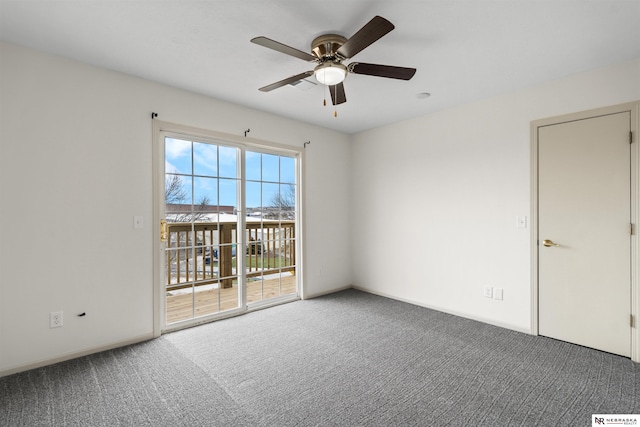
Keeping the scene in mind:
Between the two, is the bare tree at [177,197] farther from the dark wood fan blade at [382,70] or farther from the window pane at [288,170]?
the dark wood fan blade at [382,70]

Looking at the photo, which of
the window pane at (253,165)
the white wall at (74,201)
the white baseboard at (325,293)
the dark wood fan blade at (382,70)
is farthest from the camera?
the white baseboard at (325,293)

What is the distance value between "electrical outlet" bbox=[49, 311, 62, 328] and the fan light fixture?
9.26 ft

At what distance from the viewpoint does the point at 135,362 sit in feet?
8.19

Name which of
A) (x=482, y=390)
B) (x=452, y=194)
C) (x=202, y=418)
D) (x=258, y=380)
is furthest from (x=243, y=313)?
(x=452, y=194)

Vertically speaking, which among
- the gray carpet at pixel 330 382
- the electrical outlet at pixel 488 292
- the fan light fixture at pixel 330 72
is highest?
the fan light fixture at pixel 330 72

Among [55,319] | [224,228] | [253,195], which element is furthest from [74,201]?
[253,195]

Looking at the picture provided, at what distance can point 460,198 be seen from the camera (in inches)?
143

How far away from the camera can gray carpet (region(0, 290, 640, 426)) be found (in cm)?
185

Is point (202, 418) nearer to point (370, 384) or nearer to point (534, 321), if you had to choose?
point (370, 384)

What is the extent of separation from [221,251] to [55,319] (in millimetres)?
1537

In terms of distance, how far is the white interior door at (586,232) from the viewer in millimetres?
2572

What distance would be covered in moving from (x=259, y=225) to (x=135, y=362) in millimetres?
1980

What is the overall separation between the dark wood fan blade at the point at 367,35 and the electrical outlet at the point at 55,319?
2984 millimetres

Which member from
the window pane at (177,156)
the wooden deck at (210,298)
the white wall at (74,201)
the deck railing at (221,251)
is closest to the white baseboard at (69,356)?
the white wall at (74,201)
